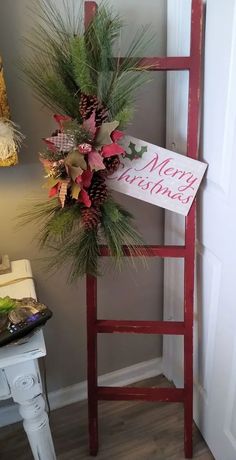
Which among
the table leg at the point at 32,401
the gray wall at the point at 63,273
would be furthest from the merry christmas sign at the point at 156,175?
the table leg at the point at 32,401

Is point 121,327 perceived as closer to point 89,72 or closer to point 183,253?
point 183,253

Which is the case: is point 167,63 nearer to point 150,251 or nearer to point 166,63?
point 166,63

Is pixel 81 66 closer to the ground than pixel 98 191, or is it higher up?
higher up

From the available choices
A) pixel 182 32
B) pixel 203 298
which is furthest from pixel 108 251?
pixel 182 32

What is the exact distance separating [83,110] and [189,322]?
2.25 ft

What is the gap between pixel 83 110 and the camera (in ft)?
2.96

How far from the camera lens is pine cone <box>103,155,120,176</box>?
959mm

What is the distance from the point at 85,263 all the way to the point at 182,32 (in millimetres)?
673

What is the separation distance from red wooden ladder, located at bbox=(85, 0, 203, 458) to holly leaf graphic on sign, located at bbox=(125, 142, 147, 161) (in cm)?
13

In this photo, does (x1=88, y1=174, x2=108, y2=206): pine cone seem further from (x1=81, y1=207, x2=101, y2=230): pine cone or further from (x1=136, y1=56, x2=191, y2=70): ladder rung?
(x1=136, y1=56, x2=191, y2=70): ladder rung

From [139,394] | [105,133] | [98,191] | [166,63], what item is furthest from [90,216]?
[139,394]

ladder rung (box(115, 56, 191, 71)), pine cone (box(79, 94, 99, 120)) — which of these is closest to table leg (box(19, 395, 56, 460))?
pine cone (box(79, 94, 99, 120))

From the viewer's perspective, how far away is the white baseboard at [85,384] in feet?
4.60

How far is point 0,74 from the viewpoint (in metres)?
0.86
